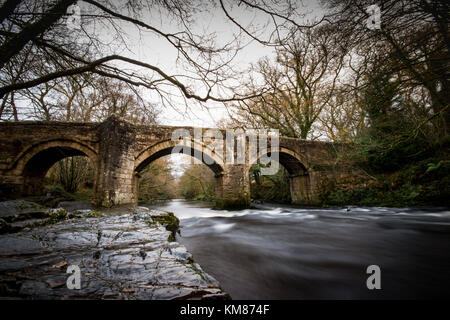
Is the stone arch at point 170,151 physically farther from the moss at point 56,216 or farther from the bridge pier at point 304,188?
the bridge pier at point 304,188

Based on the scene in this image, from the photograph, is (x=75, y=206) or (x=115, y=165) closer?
(x=75, y=206)

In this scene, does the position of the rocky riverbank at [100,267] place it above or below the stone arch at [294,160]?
below

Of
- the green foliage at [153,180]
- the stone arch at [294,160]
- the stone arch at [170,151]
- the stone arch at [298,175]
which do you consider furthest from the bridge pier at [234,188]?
the green foliage at [153,180]

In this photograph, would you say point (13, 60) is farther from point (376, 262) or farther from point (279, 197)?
point (279, 197)

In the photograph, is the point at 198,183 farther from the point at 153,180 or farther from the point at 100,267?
the point at 100,267

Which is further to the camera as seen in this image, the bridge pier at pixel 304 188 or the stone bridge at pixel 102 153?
the bridge pier at pixel 304 188

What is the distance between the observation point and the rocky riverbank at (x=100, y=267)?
86cm

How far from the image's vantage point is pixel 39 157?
24.8 feet

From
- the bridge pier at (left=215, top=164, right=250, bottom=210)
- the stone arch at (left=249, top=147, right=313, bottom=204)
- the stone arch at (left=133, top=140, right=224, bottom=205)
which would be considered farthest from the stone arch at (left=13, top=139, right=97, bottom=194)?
the stone arch at (left=249, top=147, right=313, bottom=204)

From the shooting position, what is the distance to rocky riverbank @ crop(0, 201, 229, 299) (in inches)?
33.7

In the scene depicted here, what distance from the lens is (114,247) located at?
4.94 ft

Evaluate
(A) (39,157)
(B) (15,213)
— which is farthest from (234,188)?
(A) (39,157)

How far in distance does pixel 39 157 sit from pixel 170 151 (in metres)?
5.38
